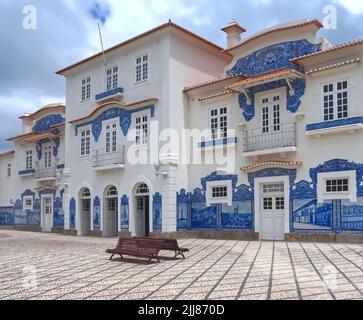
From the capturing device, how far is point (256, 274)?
9.30 meters

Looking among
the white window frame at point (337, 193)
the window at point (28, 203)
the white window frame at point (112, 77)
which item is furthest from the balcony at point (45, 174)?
the white window frame at point (337, 193)

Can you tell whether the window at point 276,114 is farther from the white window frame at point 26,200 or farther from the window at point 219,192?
the white window frame at point 26,200

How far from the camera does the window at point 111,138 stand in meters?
22.6

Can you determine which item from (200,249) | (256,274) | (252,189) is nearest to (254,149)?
(252,189)

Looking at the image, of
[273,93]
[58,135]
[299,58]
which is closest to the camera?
[299,58]

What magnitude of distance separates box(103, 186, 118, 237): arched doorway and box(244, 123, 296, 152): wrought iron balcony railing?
769 cm

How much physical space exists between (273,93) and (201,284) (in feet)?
37.0

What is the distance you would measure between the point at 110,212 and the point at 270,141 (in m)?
9.56

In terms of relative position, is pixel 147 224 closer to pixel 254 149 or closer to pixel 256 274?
pixel 254 149

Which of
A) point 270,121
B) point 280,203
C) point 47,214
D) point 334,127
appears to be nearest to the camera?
point 334,127

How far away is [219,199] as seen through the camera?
19328mm

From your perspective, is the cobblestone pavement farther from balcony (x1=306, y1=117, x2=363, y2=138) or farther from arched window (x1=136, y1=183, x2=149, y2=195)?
arched window (x1=136, y1=183, x2=149, y2=195)

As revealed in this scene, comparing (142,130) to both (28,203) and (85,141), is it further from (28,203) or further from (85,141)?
(28,203)

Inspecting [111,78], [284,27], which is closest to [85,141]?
[111,78]
